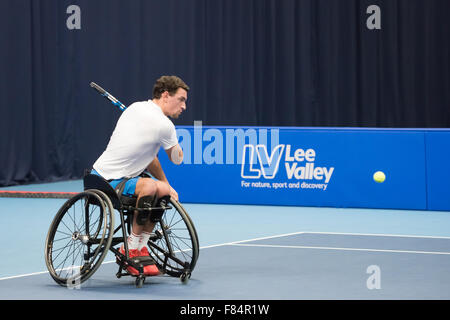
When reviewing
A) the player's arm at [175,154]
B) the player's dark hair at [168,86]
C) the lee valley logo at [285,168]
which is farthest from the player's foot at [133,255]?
the lee valley logo at [285,168]

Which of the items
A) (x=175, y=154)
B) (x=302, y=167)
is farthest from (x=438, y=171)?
(x=175, y=154)

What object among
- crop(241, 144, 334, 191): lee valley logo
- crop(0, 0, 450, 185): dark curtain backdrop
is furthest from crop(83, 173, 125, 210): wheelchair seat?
crop(0, 0, 450, 185): dark curtain backdrop

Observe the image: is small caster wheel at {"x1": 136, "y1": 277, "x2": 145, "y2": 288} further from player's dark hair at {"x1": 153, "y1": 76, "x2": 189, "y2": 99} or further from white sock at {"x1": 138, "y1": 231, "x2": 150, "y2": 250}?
player's dark hair at {"x1": 153, "y1": 76, "x2": 189, "y2": 99}

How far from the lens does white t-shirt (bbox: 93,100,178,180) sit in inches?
203

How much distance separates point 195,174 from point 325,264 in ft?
11.6

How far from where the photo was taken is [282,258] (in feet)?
20.0

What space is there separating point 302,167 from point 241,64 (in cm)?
373

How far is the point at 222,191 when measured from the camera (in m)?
9.19

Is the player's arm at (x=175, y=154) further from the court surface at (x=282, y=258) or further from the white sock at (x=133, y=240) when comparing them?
the court surface at (x=282, y=258)

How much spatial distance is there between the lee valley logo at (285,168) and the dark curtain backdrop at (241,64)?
334 cm

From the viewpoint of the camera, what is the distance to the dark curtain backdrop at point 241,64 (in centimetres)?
1209

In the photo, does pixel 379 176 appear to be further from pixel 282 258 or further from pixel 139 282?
pixel 139 282

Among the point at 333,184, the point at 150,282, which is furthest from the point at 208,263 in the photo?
the point at 333,184

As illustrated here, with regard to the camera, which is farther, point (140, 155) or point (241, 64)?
point (241, 64)
